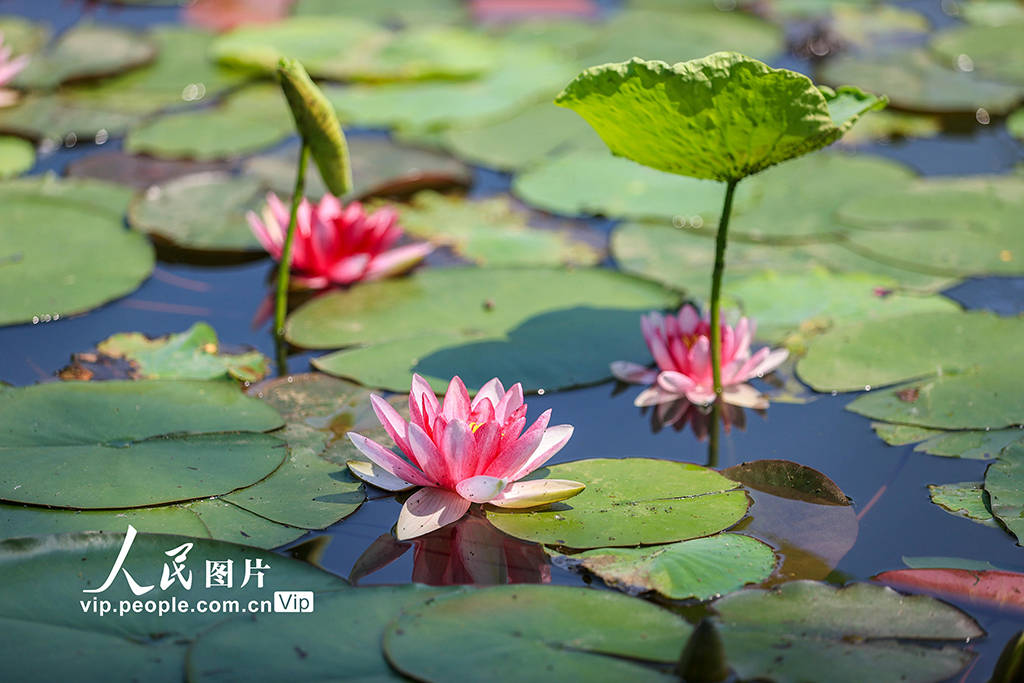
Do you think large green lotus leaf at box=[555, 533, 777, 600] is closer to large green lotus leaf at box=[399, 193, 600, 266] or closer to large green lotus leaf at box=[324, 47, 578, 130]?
large green lotus leaf at box=[399, 193, 600, 266]

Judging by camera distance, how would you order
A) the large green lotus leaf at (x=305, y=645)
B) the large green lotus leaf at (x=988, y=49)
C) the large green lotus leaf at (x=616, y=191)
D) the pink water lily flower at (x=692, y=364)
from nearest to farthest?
the large green lotus leaf at (x=305, y=645) → the pink water lily flower at (x=692, y=364) → the large green lotus leaf at (x=616, y=191) → the large green lotus leaf at (x=988, y=49)

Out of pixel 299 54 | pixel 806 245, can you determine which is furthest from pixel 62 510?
pixel 299 54

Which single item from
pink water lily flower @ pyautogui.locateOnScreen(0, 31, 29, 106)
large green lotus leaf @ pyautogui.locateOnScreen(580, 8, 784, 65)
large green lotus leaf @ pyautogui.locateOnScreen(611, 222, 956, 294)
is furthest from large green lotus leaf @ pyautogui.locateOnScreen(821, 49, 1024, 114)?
pink water lily flower @ pyautogui.locateOnScreen(0, 31, 29, 106)

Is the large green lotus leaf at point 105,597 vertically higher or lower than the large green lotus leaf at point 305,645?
lower

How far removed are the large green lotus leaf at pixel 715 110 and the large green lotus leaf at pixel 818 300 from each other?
863 mm

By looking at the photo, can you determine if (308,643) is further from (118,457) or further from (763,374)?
(763,374)

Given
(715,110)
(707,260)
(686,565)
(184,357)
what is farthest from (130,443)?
(707,260)

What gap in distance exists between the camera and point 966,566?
2.35m

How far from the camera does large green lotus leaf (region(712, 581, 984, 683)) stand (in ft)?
6.41

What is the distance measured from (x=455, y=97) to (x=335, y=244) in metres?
2.06

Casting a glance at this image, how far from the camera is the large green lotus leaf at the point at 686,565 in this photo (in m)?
2.21

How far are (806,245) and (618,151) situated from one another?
142 centimetres

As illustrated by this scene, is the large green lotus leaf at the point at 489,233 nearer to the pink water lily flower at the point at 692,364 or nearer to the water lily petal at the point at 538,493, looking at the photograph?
the pink water lily flower at the point at 692,364

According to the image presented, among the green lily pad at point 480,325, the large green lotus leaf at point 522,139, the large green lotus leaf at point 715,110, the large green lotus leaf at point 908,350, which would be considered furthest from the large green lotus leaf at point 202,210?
the large green lotus leaf at point 908,350
